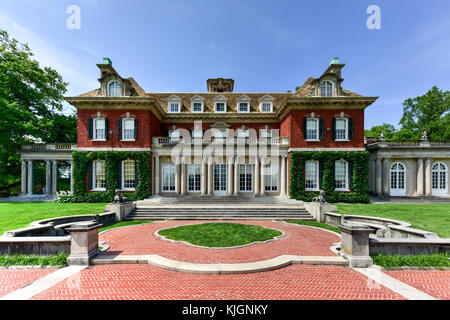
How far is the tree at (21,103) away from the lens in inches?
920

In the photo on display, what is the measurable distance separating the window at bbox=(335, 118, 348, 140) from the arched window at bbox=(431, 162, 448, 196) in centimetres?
1377

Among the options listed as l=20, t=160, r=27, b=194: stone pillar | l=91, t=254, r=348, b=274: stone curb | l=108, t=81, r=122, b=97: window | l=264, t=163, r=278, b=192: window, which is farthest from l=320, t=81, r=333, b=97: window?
l=20, t=160, r=27, b=194: stone pillar

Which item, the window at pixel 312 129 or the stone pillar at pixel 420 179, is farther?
the stone pillar at pixel 420 179

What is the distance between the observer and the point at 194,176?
70.5ft

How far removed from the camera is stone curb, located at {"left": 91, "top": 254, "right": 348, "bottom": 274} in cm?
578

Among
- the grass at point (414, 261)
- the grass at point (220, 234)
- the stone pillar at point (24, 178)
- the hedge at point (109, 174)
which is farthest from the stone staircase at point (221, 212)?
the stone pillar at point (24, 178)

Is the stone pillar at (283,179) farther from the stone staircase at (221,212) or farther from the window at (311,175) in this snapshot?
the stone staircase at (221,212)

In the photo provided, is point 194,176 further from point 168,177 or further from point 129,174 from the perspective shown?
point 129,174

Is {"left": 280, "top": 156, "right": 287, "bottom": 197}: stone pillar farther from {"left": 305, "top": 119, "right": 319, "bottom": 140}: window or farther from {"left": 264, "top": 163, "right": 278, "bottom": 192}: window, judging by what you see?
{"left": 305, "top": 119, "right": 319, "bottom": 140}: window

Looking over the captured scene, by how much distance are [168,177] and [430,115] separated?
51311mm

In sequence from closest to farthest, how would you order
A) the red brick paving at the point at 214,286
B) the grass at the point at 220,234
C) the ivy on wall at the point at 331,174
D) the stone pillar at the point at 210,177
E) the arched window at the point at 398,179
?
the red brick paving at the point at 214,286, the grass at the point at 220,234, the ivy on wall at the point at 331,174, the stone pillar at the point at 210,177, the arched window at the point at 398,179

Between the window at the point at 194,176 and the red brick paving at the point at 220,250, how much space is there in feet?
35.7

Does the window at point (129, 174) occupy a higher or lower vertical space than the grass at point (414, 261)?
higher

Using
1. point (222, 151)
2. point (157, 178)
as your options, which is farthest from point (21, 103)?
point (222, 151)
